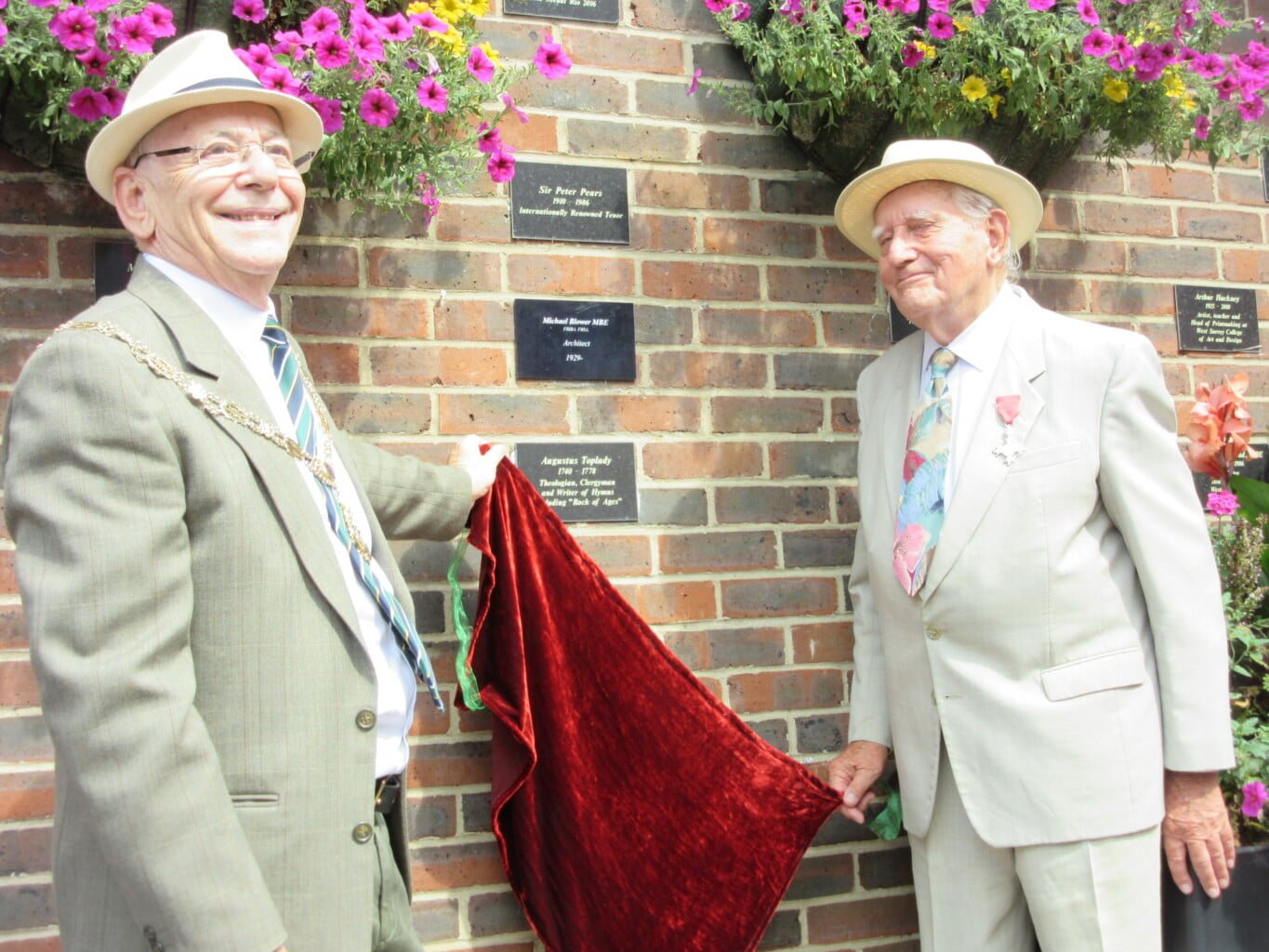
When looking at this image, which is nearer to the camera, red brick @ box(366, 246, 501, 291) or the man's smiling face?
the man's smiling face

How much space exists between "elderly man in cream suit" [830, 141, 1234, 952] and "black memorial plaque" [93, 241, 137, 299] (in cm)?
147

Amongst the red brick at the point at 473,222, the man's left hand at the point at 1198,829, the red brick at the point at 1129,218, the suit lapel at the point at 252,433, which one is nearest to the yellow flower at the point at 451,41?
the red brick at the point at 473,222

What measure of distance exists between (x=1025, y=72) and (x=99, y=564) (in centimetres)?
207

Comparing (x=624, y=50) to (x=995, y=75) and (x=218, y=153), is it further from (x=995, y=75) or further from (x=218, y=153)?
(x=218, y=153)

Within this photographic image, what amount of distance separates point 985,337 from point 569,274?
90 centimetres

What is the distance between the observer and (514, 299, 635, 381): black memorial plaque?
2.66m

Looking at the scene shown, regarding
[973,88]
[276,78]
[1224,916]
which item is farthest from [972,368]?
[276,78]

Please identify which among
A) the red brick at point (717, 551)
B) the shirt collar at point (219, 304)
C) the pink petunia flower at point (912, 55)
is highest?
the pink petunia flower at point (912, 55)

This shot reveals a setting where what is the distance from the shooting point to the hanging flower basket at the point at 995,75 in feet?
8.47

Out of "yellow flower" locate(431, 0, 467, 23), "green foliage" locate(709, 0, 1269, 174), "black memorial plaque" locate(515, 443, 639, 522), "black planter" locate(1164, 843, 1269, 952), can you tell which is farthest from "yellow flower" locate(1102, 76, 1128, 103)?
"black planter" locate(1164, 843, 1269, 952)

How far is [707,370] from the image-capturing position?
281cm

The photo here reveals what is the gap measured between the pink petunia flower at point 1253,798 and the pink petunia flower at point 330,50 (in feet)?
7.47

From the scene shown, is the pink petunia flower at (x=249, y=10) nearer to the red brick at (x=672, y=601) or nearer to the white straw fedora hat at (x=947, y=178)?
the white straw fedora hat at (x=947, y=178)

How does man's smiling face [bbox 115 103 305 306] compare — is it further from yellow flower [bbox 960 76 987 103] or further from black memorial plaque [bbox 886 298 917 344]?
black memorial plaque [bbox 886 298 917 344]
